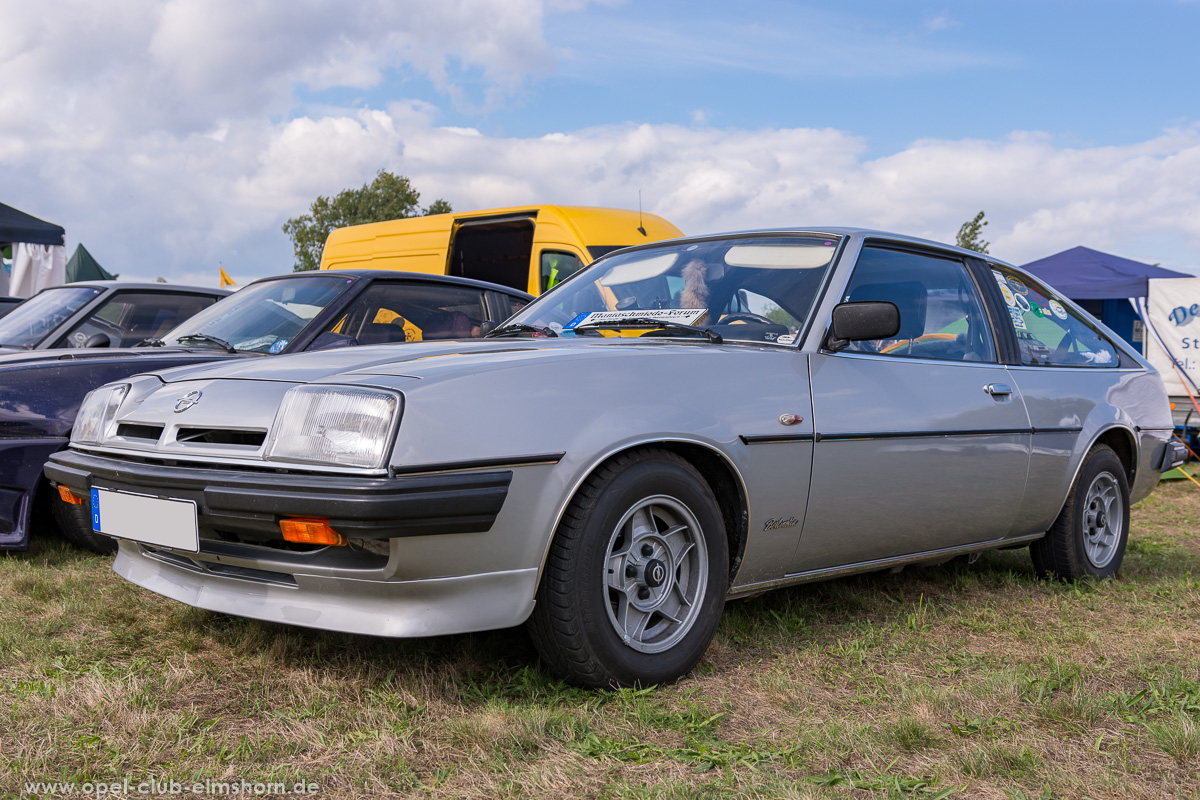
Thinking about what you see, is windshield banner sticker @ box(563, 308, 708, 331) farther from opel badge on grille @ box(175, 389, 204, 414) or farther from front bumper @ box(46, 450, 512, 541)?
opel badge on grille @ box(175, 389, 204, 414)

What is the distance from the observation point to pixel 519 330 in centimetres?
368

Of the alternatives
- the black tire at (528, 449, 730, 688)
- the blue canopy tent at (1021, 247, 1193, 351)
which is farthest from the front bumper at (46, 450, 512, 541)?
the blue canopy tent at (1021, 247, 1193, 351)

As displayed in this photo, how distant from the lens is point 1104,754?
2355mm

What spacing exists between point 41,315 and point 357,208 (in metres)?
45.9

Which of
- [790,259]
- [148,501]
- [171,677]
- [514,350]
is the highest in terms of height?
[790,259]

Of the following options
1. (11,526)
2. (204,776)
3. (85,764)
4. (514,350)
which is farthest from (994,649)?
(11,526)

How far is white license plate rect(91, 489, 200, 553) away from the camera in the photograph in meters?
2.52

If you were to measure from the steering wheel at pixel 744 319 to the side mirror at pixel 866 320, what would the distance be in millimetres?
240

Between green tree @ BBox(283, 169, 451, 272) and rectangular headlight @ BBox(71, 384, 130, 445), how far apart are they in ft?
156

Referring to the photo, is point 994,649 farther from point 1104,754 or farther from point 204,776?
point 204,776

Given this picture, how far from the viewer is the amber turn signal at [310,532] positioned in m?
2.33

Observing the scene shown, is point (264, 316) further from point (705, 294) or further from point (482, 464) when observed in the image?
point (482, 464)

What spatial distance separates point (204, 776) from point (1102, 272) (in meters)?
13.9

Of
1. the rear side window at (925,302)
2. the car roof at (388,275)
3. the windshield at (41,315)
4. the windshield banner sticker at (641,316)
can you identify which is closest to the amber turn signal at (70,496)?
the windshield banner sticker at (641,316)
